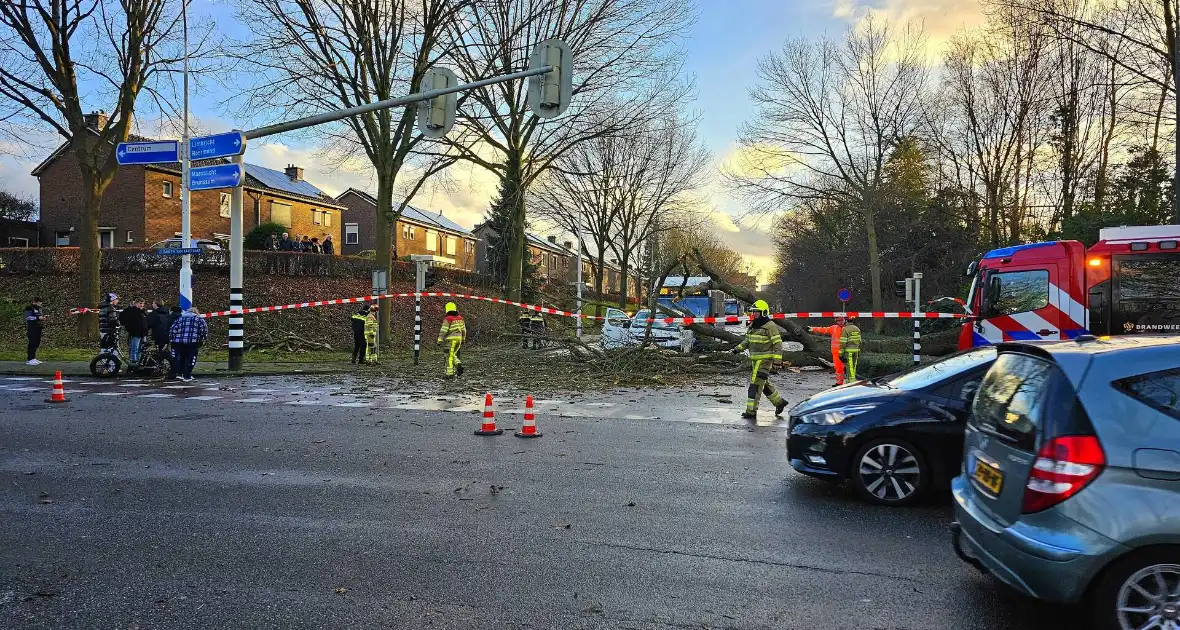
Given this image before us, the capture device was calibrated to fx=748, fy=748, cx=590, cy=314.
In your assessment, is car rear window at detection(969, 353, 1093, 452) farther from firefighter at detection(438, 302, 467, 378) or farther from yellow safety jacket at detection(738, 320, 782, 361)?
firefighter at detection(438, 302, 467, 378)

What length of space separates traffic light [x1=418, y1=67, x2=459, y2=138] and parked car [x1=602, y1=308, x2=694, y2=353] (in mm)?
7393

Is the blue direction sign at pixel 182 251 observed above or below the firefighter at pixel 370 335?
above

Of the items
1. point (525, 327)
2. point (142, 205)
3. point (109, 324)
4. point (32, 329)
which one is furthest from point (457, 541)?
point (142, 205)

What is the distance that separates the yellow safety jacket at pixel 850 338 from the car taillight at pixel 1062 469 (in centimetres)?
1108

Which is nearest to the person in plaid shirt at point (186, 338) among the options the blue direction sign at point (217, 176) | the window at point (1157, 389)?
the blue direction sign at point (217, 176)

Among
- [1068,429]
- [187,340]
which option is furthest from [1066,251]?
[187,340]

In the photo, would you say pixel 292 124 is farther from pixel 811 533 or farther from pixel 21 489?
pixel 811 533

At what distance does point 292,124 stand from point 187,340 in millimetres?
4784

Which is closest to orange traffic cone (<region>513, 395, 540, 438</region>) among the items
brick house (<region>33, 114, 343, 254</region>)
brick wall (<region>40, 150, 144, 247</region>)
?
brick house (<region>33, 114, 343, 254</region>)

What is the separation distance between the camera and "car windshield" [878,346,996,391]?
249 inches

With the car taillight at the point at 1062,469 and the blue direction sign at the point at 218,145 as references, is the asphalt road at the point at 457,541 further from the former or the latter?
the blue direction sign at the point at 218,145

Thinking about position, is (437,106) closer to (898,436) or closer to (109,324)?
(109,324)

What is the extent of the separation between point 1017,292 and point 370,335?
14306 mm

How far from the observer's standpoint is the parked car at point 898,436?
607cm
